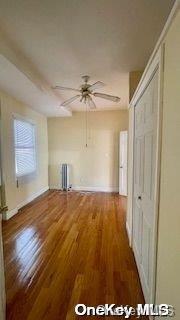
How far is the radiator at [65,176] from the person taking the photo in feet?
19.8

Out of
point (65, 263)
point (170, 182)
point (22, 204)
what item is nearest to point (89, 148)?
point (22, 204)

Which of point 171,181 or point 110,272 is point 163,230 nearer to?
point 171,181

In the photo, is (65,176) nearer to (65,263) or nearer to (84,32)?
(65,263)

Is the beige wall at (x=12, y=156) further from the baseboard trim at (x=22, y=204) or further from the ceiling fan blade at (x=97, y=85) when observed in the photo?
the ceiling fan blade at (x=97, y=85)

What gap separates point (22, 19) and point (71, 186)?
4988 mm

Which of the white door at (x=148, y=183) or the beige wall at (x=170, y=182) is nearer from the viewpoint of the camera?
the beige wall at (x=170, y=182)

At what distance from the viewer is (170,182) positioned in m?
1.06

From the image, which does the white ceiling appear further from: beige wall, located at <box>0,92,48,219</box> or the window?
the window

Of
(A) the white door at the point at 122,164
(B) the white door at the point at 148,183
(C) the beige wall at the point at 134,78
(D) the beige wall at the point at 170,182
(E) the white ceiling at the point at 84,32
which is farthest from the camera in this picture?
(A) the white door at the point at 122,164

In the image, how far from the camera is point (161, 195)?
48.7 inches

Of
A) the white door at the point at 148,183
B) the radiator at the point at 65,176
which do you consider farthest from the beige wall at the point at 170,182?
the radiator at the point at 65,176

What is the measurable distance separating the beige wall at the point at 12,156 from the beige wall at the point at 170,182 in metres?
3.22

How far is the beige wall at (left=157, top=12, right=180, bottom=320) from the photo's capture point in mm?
940

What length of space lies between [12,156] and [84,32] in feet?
9.18
